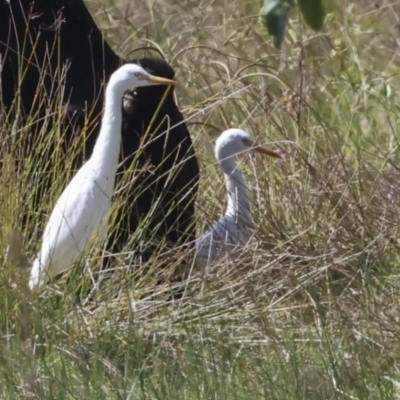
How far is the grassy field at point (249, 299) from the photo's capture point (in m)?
2.89

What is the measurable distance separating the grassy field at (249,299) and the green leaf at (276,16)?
896 millimetres

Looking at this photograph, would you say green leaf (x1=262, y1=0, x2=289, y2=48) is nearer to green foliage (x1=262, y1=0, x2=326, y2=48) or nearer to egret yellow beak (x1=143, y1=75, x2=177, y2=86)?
green foliage (x1=262, y1=0, x2=326, y2=48)

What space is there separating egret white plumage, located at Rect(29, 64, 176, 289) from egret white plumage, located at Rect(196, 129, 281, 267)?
318 mm

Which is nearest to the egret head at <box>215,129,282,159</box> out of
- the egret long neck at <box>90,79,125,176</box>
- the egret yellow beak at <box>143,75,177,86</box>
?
the egret yellow beak at <box>143,75,177,86</box>

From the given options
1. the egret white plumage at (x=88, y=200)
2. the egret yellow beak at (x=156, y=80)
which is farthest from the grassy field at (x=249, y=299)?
the egret yellow beak at (x=156, y=80)

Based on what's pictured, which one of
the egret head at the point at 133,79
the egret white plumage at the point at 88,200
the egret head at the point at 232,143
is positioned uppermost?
the egret head at the point at 133,79

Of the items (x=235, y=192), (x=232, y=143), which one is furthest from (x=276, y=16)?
(x=232, y=143)

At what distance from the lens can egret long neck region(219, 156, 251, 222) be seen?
4.10 m

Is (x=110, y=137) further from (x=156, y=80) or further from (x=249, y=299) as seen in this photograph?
(x=249, y=299)

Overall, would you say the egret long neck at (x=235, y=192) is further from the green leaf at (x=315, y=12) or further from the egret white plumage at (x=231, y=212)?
the green leaf at (x=315, y=12)

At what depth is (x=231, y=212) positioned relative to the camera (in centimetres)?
429

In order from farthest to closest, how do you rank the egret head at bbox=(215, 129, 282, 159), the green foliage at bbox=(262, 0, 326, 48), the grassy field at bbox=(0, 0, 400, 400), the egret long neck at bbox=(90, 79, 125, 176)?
the egret head at bbox=(215, 129, 282, 159) < the egret long neck at bbox=(90, 79, 125, 176) < the grassy field at bbox=(0, 0, 400, 400) < the green foliage at bbox=(262, 0, 326, 48)

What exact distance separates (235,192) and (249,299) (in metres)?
0.60

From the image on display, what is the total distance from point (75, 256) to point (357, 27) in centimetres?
280
